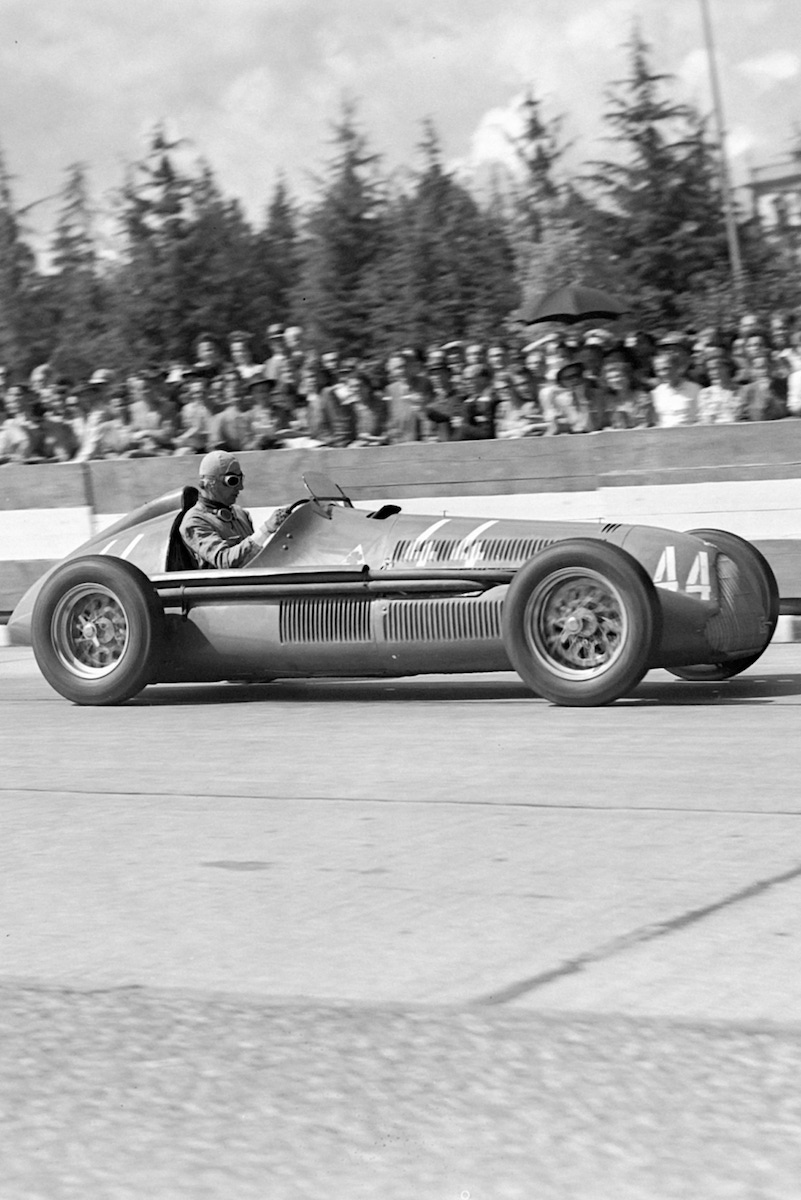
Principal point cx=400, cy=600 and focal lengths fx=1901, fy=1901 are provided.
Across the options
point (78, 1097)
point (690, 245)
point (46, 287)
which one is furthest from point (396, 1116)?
point (46, 287)

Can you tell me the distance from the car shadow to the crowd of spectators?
337 cm

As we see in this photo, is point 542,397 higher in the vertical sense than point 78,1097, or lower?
higher

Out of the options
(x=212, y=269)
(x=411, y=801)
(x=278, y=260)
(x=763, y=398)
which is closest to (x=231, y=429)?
(x=763, y=398)

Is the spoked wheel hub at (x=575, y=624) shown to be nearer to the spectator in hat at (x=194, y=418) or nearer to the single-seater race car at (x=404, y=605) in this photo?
the single-seater race car at (x=404, y=605)

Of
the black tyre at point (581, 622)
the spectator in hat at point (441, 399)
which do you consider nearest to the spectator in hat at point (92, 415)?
the spectator in hat at point (441, 399)

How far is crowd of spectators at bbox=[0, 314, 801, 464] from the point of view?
506 inches

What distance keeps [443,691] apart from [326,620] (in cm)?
105

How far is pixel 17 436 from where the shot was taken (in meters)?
14.8

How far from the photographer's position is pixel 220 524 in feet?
30.5

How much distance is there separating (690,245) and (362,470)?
1408 centimetres

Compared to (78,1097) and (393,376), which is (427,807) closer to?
(78,1097)

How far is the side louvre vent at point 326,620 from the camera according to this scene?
8500 mm

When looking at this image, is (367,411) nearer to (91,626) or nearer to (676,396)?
(676,396)

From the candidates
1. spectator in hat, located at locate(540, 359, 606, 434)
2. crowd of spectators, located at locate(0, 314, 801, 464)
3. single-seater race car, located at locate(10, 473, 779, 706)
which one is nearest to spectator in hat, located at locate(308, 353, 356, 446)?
crowd of spectators, located at locate(0, 314, 801, 464)
